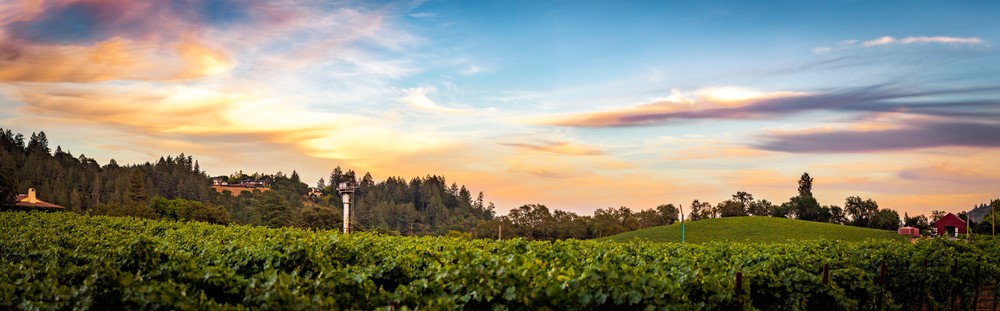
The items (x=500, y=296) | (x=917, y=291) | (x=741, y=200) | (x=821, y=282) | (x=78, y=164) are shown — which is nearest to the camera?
(x=500, y=296)

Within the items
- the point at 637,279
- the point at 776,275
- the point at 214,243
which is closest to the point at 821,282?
the point at 776,275

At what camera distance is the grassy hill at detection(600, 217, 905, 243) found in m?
55.6

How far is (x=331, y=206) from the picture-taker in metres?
116

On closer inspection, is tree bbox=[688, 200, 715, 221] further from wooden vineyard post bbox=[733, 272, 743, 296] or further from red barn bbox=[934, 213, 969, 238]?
wooden vineyard post bbox=[733, 272, 743, 296]

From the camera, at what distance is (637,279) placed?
285 inches

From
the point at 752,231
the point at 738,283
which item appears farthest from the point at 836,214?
the point at 738,283

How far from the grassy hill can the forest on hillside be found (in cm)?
1258

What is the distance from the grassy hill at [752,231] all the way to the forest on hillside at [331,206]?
1258 centimetres

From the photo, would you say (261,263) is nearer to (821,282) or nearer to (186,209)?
(821,282)

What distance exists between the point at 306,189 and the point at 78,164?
1670 inches

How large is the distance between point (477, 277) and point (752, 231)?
54.9 metres

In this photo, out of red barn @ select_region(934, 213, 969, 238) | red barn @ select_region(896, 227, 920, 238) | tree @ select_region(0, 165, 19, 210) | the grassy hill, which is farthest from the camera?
red barn @ select_region(934, 213, 969, 238)

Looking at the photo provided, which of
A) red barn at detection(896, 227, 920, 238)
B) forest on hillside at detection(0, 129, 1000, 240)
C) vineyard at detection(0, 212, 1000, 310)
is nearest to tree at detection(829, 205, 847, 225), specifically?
forest on hillside at detection(0, 129, 1000, 240)

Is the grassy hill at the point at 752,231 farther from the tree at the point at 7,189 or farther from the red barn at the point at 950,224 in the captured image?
the tree at the point at 7,189
